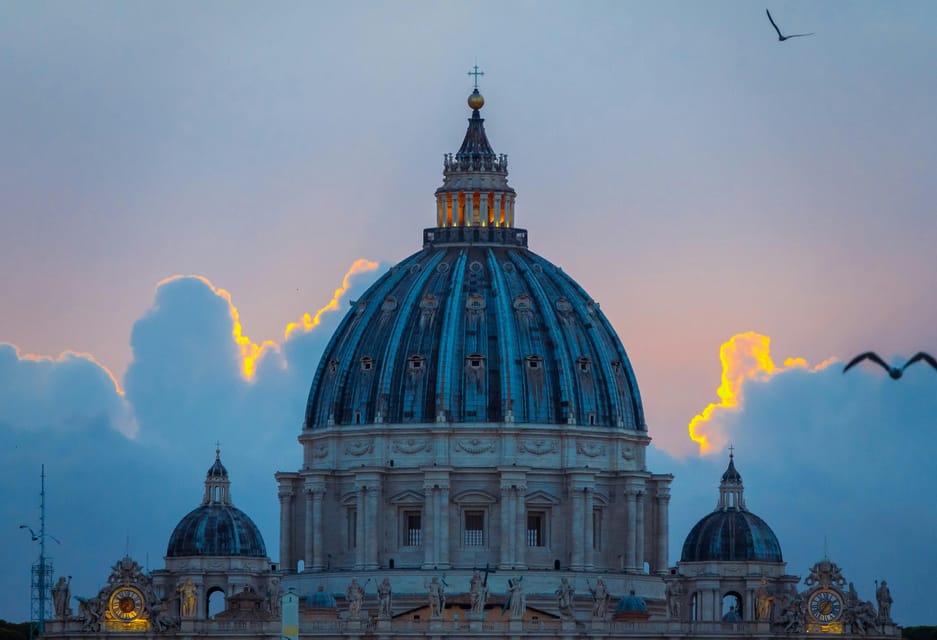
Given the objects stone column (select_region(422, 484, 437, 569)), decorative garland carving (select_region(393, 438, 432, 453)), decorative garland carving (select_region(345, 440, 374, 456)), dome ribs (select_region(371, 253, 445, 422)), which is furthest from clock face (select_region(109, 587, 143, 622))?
dome ribs (select_region(371, 253, 445, 422))

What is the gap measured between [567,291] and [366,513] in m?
15.9

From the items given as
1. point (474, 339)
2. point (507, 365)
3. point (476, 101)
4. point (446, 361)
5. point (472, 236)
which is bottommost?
point (507, 365)

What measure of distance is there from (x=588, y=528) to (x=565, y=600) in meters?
8.12

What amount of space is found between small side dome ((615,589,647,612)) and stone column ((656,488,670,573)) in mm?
8233

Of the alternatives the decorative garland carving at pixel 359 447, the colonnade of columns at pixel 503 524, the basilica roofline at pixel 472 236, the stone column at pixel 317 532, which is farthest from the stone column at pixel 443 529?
the basilica roofline at pixel 472 236

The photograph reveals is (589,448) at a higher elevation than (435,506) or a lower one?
higher

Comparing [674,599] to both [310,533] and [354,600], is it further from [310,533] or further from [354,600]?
[310,533]

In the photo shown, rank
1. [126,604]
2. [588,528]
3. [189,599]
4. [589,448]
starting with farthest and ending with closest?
1. [589,448]
2. [588,528]
3. [126,604]
4. [189,599]

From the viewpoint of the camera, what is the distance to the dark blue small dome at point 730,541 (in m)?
135

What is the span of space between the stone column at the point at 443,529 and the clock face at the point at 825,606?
17760 millimetres

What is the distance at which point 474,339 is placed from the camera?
450ft

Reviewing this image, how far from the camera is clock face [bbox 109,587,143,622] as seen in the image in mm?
131625

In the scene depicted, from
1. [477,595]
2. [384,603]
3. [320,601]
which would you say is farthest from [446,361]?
[384,603]

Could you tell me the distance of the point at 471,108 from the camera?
473 feet
